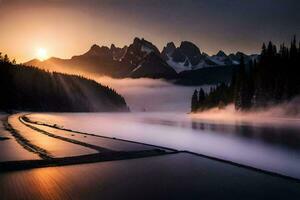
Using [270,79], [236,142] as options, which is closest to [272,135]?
[236,142]

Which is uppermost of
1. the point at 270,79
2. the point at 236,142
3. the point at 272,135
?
the point at 270,79

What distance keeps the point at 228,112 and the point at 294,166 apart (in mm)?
157827

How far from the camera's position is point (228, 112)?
17688 centimetres

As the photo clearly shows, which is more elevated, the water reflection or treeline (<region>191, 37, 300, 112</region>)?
treeline (<region>191, 37, 300, 112</region>)

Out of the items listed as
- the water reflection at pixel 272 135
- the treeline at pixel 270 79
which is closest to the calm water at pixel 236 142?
the water reflection at pixel 272 135

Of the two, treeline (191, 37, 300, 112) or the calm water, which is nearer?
the calm water

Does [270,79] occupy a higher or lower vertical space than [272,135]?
higher

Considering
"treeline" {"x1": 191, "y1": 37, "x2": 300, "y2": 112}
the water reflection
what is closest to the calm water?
the water reflection

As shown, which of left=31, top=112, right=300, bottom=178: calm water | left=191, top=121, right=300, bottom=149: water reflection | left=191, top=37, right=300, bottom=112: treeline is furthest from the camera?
left=191, top=37, right=300, bottom=112: treeline

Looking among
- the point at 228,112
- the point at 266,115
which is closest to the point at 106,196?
the point at 266,115

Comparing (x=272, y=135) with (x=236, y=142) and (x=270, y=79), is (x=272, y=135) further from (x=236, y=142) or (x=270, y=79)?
(x=270, y=79)

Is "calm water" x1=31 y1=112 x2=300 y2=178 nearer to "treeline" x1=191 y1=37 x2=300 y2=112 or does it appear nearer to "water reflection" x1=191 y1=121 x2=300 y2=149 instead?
"water reflection" x1=191 y1=121 x2=300 y2=149

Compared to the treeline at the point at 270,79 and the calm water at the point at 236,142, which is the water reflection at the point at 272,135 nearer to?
the calm water at the point at 236,142

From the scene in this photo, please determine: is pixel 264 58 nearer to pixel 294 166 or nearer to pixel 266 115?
pixel 266 115
